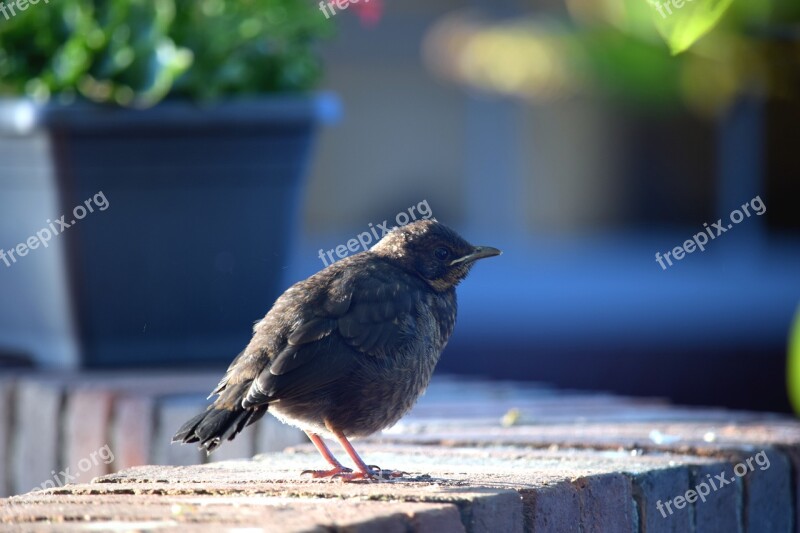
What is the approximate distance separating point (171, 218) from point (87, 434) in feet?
2.61

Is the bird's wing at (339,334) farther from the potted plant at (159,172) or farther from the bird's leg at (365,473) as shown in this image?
the potted plant at (159,172)

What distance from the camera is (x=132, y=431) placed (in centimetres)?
359

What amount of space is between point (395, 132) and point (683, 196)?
2.30 m

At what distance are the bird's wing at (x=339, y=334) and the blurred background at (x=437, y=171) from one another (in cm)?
92

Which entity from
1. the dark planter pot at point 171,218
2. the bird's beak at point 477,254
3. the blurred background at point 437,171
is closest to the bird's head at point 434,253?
the bird's beak at point 477,254

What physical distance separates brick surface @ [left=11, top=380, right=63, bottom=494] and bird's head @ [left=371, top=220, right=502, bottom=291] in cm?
120

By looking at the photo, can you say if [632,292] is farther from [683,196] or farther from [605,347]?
[683,196]

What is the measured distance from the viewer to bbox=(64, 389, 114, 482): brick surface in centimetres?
362

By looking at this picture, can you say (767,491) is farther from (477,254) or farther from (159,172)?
(159,172)

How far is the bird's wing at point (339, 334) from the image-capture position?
8.84 feet

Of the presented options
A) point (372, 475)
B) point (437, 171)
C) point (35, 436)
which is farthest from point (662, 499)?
point (437, 171)

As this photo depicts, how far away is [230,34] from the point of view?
4359mm

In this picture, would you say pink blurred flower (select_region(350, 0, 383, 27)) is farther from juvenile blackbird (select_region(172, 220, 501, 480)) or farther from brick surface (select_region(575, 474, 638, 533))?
brick surface (select_region(575, 474, 638, 533))

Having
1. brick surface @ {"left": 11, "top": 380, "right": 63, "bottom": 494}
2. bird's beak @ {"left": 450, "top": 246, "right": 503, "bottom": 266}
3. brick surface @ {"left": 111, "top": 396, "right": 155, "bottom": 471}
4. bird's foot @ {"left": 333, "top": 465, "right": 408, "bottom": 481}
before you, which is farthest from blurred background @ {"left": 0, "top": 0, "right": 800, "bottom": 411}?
bird's foot @ {"left": 333, "top": 465, "right": 408, "bottom": 481}
